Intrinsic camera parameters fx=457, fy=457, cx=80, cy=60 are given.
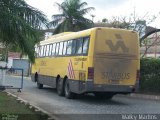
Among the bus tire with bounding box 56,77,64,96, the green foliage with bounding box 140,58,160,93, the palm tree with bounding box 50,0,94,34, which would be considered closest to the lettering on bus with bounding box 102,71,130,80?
the bus tire with bounding box 56,77,64,96

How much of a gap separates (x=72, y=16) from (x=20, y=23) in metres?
40.9

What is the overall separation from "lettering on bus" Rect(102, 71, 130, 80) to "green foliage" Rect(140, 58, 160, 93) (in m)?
5.48

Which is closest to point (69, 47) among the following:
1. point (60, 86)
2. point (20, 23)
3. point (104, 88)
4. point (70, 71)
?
point (70, 71)

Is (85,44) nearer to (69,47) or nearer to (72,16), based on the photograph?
(69,47)

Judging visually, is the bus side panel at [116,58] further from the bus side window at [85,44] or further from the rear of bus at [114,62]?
the bus side window at [85,44]

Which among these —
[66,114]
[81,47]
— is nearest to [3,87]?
[81,47]

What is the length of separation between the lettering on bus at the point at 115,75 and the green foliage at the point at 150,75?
5.48m

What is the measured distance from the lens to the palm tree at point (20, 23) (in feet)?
33.6

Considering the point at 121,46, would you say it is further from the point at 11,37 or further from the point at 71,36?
the point at 11,37

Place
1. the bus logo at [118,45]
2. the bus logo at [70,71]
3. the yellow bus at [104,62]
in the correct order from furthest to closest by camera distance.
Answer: the bus logo at [70,71], the bus logo at [118,45], the yellow bus at [104,62]

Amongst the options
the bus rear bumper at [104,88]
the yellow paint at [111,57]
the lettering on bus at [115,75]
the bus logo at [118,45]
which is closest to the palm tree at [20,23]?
the bus rear bumper at [104,88]

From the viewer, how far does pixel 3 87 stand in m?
23.9

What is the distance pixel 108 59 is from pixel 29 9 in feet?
29.8

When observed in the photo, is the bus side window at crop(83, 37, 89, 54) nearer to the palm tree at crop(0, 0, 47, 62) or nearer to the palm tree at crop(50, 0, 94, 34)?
the palm tree at crop(0, 0, 47, 62)
